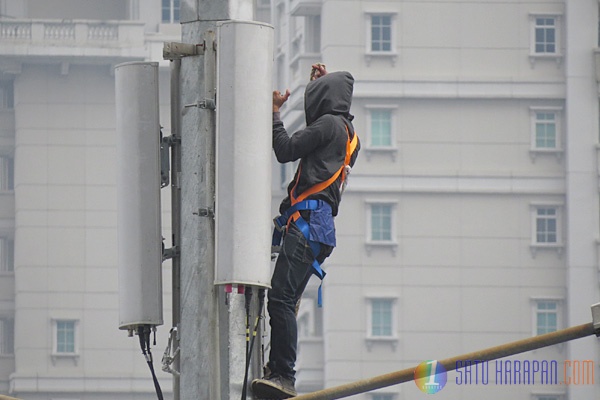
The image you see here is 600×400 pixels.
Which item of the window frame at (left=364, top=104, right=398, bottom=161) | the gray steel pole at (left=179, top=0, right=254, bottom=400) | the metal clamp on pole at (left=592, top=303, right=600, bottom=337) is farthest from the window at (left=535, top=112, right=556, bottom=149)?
the metal clamp on pole at (left=592, top=303, right=600, bottom=337)

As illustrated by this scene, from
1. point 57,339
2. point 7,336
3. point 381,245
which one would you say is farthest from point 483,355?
point 7,336

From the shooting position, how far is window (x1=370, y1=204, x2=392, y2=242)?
372ft

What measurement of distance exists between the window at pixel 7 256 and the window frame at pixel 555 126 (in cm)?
3670

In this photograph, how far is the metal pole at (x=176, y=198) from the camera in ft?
21.3

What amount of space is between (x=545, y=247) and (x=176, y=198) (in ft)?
359

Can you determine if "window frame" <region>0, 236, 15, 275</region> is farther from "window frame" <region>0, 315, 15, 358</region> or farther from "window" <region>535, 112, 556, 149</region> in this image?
"window" <region>535, 112, 556, 149</region>

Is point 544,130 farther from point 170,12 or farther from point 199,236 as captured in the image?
point 199,236

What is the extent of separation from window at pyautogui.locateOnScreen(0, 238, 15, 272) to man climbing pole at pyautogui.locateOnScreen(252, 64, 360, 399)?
4572 inches

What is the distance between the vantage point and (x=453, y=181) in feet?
380

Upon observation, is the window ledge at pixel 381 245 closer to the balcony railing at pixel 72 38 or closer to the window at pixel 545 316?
the window at pixel 545 316

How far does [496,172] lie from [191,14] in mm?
110149


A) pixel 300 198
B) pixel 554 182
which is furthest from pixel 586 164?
pixel 300 198

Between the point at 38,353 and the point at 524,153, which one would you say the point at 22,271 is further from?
the point at 524,153

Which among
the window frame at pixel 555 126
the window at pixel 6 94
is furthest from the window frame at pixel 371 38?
the window at pixel 6 94
